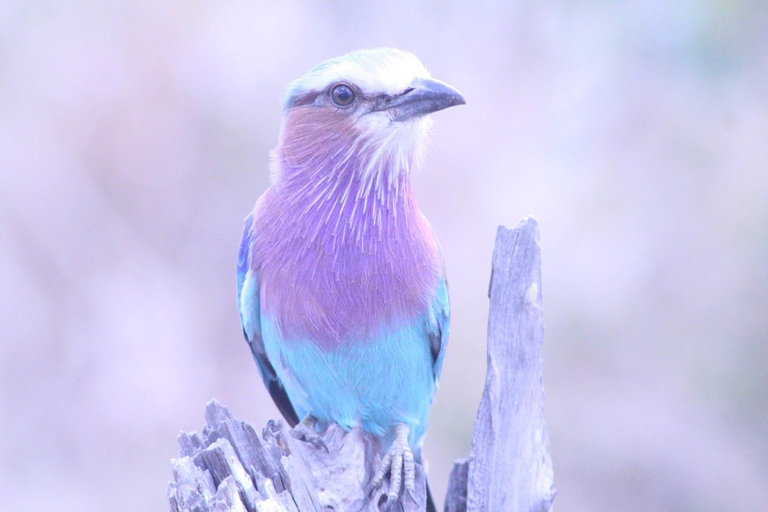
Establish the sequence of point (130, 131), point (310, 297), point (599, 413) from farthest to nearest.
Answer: point (130, 131) → point (599, 413) → point (310, 297)

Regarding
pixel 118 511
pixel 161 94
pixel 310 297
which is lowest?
pixel 118 511

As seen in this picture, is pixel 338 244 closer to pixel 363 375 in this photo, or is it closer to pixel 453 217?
pixel 363 375

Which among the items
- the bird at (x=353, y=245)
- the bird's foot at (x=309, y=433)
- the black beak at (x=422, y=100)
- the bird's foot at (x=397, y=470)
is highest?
the black beak at (x=422, y=100)

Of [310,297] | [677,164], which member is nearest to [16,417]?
[310,297]

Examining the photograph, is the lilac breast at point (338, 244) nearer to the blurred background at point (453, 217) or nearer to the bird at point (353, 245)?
the bird at point (353, 245)

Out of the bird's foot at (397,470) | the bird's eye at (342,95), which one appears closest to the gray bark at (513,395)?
the bird's foot at (397,470)

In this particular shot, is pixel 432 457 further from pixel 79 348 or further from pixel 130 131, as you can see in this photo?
pixel 130 131

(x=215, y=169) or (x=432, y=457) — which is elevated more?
(x=215, y=169)

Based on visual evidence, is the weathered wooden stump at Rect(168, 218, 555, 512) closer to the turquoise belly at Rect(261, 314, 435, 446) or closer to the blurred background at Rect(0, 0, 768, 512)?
the turquoise belly at Rect(261, 314, 435, 446)
